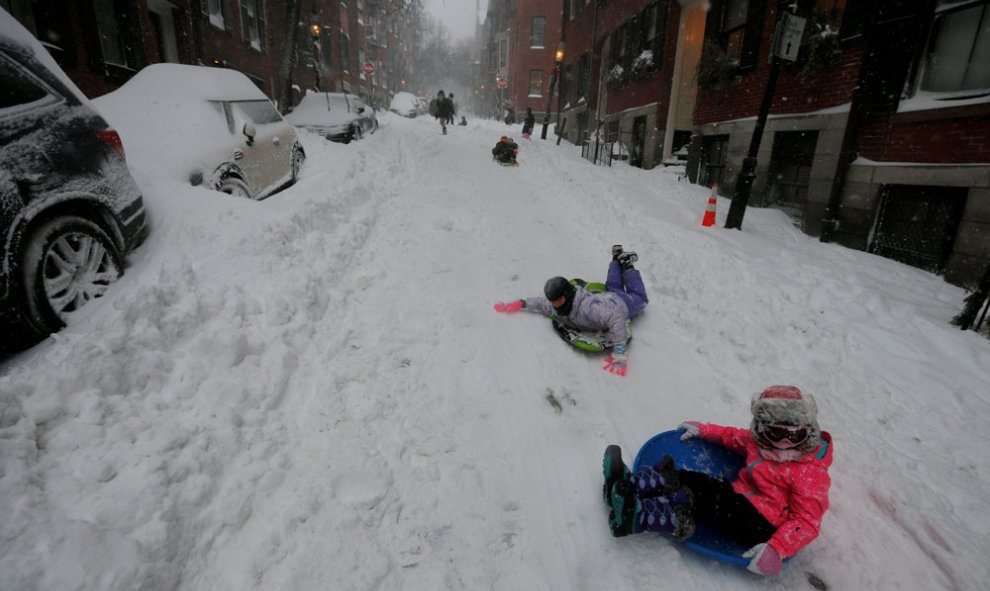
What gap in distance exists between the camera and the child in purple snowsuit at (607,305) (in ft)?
13.0

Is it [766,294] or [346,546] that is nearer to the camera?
[346,546]

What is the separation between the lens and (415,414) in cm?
315

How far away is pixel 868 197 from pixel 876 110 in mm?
1242

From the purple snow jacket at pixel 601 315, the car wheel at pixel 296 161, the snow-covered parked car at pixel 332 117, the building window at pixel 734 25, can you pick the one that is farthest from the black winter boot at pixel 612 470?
the snow-covered parked car at pixel 332 117

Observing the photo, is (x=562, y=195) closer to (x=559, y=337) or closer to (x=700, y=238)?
(x=700, y=238)

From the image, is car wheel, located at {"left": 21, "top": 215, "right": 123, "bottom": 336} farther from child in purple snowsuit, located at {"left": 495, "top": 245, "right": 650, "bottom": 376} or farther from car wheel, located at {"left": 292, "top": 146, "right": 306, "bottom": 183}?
car wheel, located at {"left": 292, "top": 146, "right": 306, "bottom": 183}

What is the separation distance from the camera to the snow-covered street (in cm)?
213

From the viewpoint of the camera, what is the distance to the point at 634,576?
2.29m

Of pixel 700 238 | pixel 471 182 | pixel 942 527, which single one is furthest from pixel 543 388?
pixel 471 182

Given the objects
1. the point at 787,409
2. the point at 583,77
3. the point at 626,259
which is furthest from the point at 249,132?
the point at 583,77

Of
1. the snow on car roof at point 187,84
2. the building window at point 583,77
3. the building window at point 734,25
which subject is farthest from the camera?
the building window at point 583,77

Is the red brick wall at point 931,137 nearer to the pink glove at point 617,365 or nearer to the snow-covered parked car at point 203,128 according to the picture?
the pink glove at point 617,365

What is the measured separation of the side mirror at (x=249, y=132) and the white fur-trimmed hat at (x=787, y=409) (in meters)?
6.80

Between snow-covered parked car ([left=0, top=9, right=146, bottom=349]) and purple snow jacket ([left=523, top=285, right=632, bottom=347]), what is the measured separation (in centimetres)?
374
